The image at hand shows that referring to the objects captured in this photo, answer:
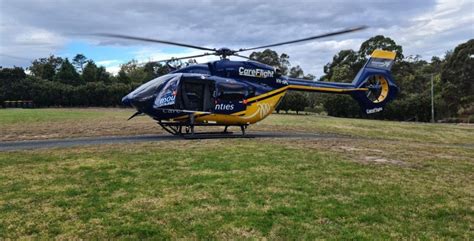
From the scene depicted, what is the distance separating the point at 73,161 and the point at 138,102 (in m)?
4.05

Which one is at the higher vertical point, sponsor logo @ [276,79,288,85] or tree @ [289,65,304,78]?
tree @ [289,65,304,78]

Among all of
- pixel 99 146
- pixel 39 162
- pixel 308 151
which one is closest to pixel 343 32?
pixel 308 151

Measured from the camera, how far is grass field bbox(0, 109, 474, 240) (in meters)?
5.06

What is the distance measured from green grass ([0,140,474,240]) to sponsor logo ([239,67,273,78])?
16.6 ft

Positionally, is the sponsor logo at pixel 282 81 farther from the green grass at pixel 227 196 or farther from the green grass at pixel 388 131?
the green grass at pixel 227 196

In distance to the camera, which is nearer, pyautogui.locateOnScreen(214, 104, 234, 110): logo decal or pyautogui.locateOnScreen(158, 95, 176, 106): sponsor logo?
pyautogui.locateOnScreen(158, 95, 176, 106): sponsor logo

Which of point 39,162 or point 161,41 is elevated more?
point 161,41

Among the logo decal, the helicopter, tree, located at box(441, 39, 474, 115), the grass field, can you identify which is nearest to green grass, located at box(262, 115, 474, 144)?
the helicopter

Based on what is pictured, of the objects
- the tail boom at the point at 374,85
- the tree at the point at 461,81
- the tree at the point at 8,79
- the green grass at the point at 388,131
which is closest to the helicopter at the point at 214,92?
the tail boom at the point at 374,85

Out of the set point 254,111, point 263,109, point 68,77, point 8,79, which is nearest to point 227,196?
point 254,111

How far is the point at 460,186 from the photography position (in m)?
7.73

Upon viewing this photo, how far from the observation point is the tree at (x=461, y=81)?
52.7 metres

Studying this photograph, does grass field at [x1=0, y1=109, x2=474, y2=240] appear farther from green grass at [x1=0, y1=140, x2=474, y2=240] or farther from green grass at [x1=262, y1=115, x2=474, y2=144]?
green grass at [x1=262, y1=115, x2=474, y2=144]

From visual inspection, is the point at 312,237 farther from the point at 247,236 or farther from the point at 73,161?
the point at 73,161
